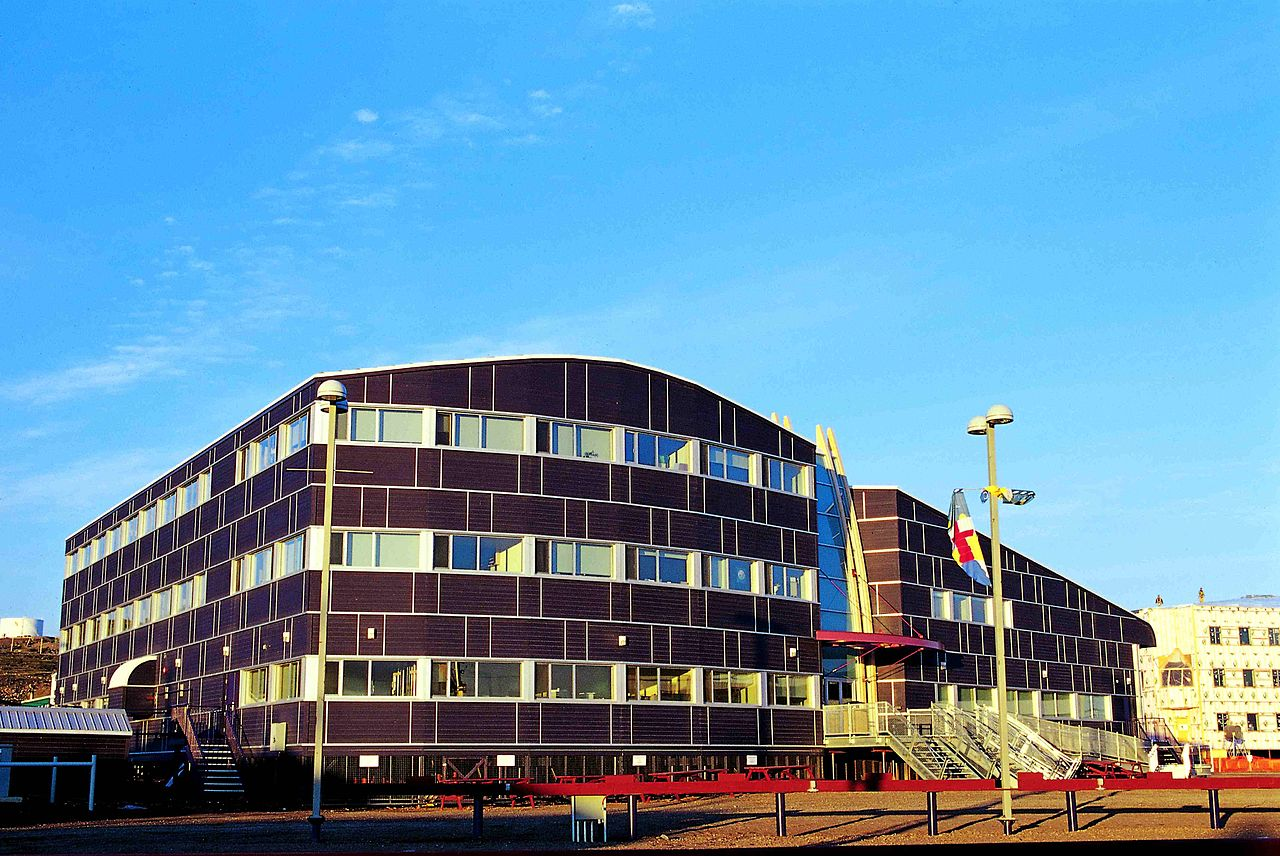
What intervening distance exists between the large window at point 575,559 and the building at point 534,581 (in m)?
0.08

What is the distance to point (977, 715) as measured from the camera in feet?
184

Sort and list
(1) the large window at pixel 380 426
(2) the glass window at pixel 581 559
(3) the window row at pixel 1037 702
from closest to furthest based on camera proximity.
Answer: (1) the large window at pixel 380 426 → (2) the glass window at pixel 581 559 → (3) the window row at pixel 1037 702

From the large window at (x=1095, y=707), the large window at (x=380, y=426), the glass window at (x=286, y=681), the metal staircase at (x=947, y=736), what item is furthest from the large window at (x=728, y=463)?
the large window at (x=1095, y=707)

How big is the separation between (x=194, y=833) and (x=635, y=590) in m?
22.9

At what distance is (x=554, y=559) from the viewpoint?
4891 centimetres

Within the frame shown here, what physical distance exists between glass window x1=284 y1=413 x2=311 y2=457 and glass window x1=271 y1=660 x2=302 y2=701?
7285 millimetres

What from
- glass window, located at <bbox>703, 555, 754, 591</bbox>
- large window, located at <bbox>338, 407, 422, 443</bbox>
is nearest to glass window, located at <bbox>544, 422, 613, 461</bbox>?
large window, located at <bbox>338, 407, 422, 443</bbox>

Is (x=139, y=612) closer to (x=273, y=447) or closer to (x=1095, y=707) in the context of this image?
(x=273, y=447)

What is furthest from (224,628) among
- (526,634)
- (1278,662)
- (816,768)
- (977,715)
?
(1278,662)

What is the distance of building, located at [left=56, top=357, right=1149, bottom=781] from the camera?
4616cm

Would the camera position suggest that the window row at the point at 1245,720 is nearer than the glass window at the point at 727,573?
No

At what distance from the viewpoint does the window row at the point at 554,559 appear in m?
46.6

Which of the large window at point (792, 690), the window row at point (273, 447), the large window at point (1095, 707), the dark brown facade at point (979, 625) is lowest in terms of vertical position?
the large window at point (1095, 707)

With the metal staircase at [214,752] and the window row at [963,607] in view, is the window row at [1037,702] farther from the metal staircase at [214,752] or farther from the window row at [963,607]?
the metal staircase at [214,752]
